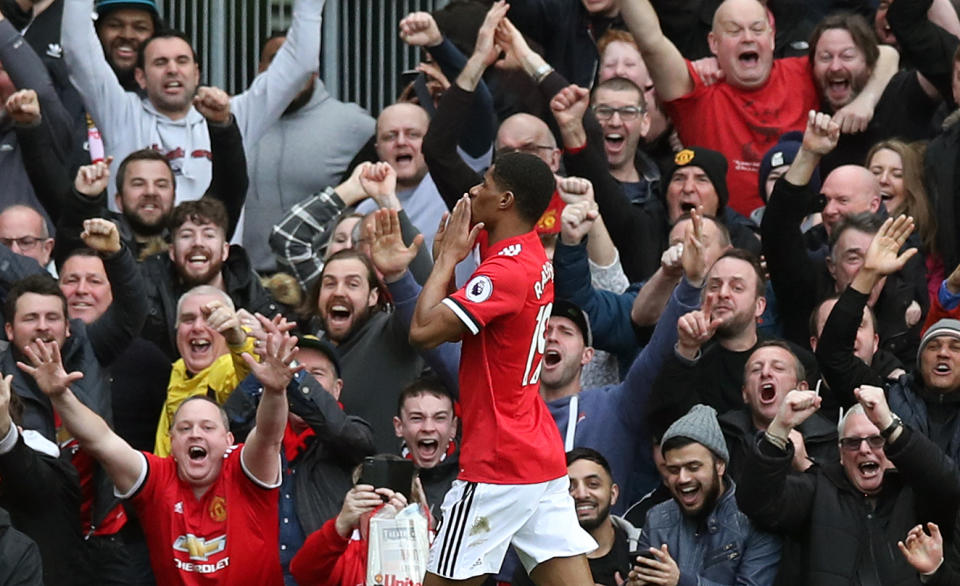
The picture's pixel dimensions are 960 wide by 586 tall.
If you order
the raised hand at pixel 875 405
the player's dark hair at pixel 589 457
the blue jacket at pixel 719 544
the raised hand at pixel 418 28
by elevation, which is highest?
the raised hand at pixel 418 28

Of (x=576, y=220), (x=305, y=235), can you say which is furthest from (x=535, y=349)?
(x=305, y=235)

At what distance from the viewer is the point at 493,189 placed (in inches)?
313

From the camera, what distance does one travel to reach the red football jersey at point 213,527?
9422 mm

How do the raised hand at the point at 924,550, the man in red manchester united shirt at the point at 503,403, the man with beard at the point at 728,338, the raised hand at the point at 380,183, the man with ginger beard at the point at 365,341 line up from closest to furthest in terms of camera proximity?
the man in red manchester united shirt at the point at 503,403
the raised hand at the point at 924,550
the man with beard at the point at 728,338
the raised hand at the point at 380,183
the man with ginger beard at the point at 365,341

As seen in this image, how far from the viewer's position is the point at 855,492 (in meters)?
9.50

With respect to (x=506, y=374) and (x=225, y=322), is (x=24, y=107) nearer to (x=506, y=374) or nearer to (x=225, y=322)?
(x=225, y=322)

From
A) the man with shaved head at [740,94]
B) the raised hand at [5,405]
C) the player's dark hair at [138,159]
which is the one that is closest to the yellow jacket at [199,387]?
the raised hand at [5,405]

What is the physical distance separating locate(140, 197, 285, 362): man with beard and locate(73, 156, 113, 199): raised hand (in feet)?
1.45

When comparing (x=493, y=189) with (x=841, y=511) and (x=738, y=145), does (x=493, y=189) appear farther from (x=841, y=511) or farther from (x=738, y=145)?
(x=738, y=145)

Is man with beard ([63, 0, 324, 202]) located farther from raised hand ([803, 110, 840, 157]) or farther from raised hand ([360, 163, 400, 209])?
raised hand ([803, 110, 840, 157])

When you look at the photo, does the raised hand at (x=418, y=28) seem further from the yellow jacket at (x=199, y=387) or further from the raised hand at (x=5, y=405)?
the raised hand at (x=5, y=405)

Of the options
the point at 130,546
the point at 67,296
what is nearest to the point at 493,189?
the point at 130,546

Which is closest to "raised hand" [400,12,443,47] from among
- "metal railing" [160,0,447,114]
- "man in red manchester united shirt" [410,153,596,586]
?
"metal railing" [160,0,447,114]

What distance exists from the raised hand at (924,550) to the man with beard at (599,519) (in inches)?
52.8
